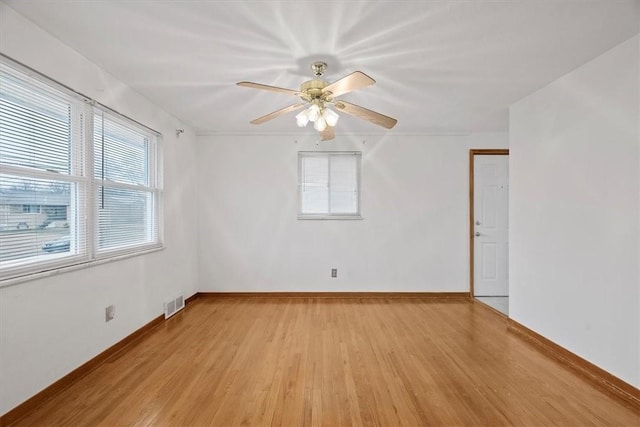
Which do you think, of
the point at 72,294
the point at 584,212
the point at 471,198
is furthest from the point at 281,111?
the point at 471,198

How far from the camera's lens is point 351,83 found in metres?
1.87

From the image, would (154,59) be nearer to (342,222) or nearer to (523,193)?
(342,222)

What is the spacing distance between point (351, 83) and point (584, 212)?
217 centimetres

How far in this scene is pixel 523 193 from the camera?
9.86 ft

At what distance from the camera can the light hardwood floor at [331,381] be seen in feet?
5.74

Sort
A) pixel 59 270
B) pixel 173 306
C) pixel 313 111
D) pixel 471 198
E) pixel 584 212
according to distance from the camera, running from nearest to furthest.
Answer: pixel 59 270, pixel 313 111, pixel 584 212, pixel 173 306, pixel 471 198

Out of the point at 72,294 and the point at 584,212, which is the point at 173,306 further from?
the point at 584,212

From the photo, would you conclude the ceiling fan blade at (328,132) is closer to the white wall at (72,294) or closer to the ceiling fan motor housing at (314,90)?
the ceiling fan motor housing at (314,90)

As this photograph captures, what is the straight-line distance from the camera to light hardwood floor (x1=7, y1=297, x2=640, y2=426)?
5.74 feet

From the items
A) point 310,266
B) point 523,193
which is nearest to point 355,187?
point 310,266

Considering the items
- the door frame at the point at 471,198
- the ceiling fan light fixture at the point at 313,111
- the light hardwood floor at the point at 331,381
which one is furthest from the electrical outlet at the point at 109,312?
the door frame at the point at 471,198

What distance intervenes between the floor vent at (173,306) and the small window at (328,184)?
6.53 ft

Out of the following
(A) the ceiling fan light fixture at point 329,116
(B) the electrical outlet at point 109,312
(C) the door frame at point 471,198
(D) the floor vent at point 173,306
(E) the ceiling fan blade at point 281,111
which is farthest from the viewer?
(C) the door frame at point 471,198

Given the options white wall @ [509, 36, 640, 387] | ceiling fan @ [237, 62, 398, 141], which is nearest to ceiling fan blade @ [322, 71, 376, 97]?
ceiling fan @ [237, 62, 398, 141]
